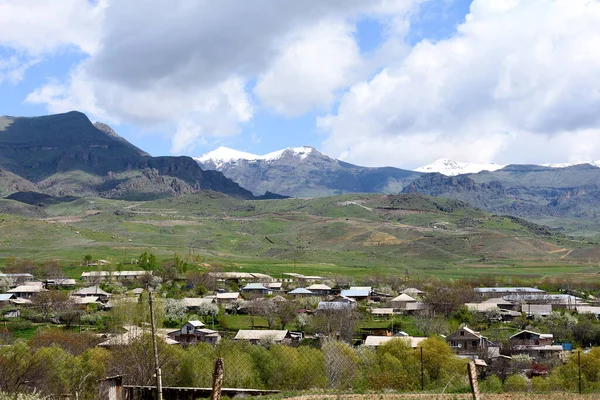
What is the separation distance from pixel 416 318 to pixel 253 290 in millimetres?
32361

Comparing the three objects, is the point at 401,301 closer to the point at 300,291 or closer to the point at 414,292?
the point at 414,292

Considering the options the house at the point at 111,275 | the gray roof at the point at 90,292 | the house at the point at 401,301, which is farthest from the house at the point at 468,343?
the house at the point at 111,275

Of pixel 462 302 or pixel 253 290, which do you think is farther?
pixel 253 290

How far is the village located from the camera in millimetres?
52062

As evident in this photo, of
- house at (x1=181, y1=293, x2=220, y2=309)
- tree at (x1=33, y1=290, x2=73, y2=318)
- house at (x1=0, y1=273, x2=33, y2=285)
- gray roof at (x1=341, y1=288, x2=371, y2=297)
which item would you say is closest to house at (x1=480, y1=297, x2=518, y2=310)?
gray roof at (x1=341, y1=288, x2=371, y2=297)

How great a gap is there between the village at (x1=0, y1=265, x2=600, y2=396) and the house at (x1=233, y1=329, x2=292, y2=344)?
105 mm

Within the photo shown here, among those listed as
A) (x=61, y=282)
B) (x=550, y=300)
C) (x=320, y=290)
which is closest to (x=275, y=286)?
(x=320, y=290)

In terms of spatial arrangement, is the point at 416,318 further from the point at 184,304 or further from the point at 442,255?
the point at 442,255

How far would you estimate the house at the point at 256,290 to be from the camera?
320ft

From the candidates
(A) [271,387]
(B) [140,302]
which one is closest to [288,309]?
(B) [140,302]

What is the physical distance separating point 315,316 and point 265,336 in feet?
48.4

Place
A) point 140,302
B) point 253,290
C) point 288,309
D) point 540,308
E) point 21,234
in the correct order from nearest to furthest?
point 140,302, point 288,309, point 540,308, point 253,290, point 21,234

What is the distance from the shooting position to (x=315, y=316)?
72.6m

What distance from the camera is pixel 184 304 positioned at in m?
81.0
